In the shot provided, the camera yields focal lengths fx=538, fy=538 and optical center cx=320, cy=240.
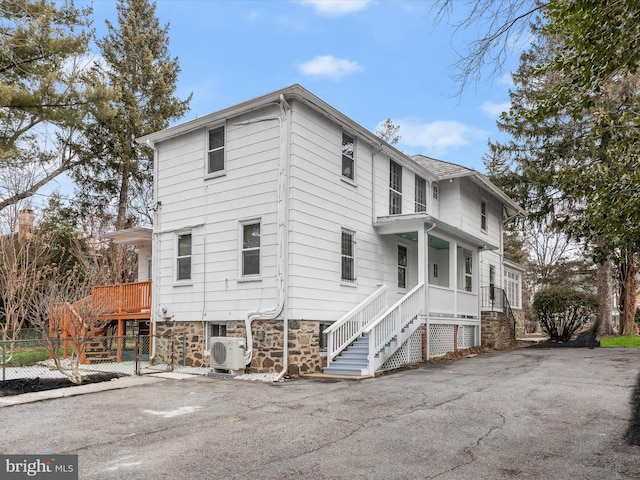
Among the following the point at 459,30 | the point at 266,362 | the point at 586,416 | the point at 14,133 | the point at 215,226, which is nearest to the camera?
the point at 459,30

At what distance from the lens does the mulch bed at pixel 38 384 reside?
→ 9.88 m

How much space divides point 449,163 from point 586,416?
14.2 m

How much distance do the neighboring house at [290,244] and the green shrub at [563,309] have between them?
6266mm

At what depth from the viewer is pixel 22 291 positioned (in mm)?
18734

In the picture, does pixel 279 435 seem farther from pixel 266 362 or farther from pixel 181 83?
pixel 181 83

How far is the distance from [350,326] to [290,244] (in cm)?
276

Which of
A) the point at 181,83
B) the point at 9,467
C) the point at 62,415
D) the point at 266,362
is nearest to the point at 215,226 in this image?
the point at 266,362

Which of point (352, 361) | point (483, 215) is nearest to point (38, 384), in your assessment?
point (352, 361)

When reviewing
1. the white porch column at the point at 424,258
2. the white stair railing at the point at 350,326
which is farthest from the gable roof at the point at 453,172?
the white stair railing at the point at 350,326

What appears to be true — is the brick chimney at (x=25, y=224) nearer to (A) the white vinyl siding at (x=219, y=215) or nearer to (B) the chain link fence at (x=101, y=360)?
(B) the chain link fence at (x=101, y=360)

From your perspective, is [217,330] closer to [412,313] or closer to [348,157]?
[412,313]

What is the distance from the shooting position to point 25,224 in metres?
21.2

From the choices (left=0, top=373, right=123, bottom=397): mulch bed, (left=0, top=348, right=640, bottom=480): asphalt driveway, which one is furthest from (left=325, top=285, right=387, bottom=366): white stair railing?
(left=0, top=373, right=123, bottom=397): mulch bed

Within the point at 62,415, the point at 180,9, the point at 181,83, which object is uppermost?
the point at 181,83
